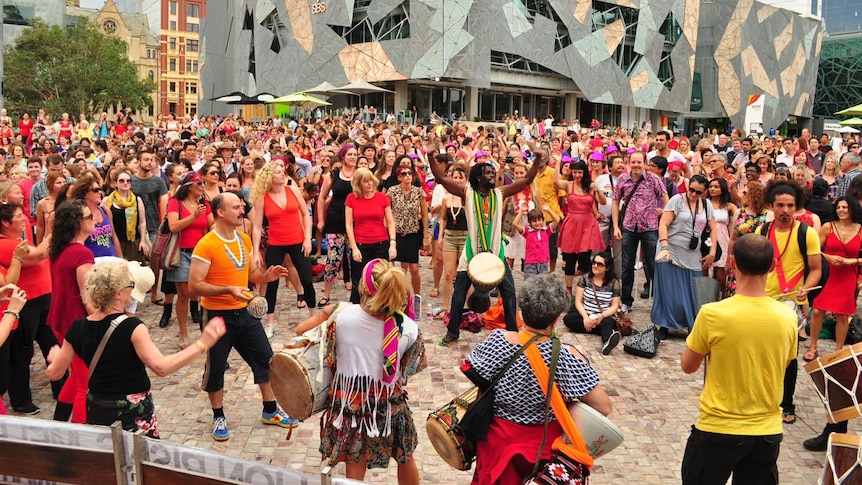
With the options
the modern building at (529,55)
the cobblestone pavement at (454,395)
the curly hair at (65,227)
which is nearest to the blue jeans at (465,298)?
the cobblestone pavement at (454,395)

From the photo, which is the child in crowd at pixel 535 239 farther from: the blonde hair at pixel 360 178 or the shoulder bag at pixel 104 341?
the shoulder bag at pixel 104 341

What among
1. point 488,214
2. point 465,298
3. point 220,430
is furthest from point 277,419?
point 488,214

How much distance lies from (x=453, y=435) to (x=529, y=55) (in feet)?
134

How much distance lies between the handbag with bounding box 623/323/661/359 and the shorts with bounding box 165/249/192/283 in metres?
4.71

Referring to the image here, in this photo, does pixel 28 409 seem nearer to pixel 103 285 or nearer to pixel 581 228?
pixel 103 285

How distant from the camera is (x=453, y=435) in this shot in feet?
11.9

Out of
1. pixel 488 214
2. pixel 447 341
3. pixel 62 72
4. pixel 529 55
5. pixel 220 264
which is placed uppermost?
pixel 62 72

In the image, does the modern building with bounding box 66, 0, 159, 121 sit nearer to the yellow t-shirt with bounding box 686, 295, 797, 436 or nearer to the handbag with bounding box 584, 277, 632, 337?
the handbag with bounding box 584, 277, 632, 337

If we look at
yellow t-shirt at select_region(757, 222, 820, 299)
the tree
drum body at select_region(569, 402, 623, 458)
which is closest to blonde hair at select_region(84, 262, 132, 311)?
drum body at select_region(569, 402, 623, 458)

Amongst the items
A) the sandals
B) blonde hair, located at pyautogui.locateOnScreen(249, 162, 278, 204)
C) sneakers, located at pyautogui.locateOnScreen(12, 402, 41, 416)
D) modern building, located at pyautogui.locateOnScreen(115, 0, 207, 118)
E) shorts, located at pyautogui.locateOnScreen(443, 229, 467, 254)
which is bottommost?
sneakers, located at pyautogui.locateOnScreen(12, 402, 41, 416)

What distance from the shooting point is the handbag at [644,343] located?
7.75 m

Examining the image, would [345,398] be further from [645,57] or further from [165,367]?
[645,57]

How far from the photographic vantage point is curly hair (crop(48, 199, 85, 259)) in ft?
18.2

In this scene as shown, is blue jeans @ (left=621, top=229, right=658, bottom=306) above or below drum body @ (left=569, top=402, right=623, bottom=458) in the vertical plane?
above
